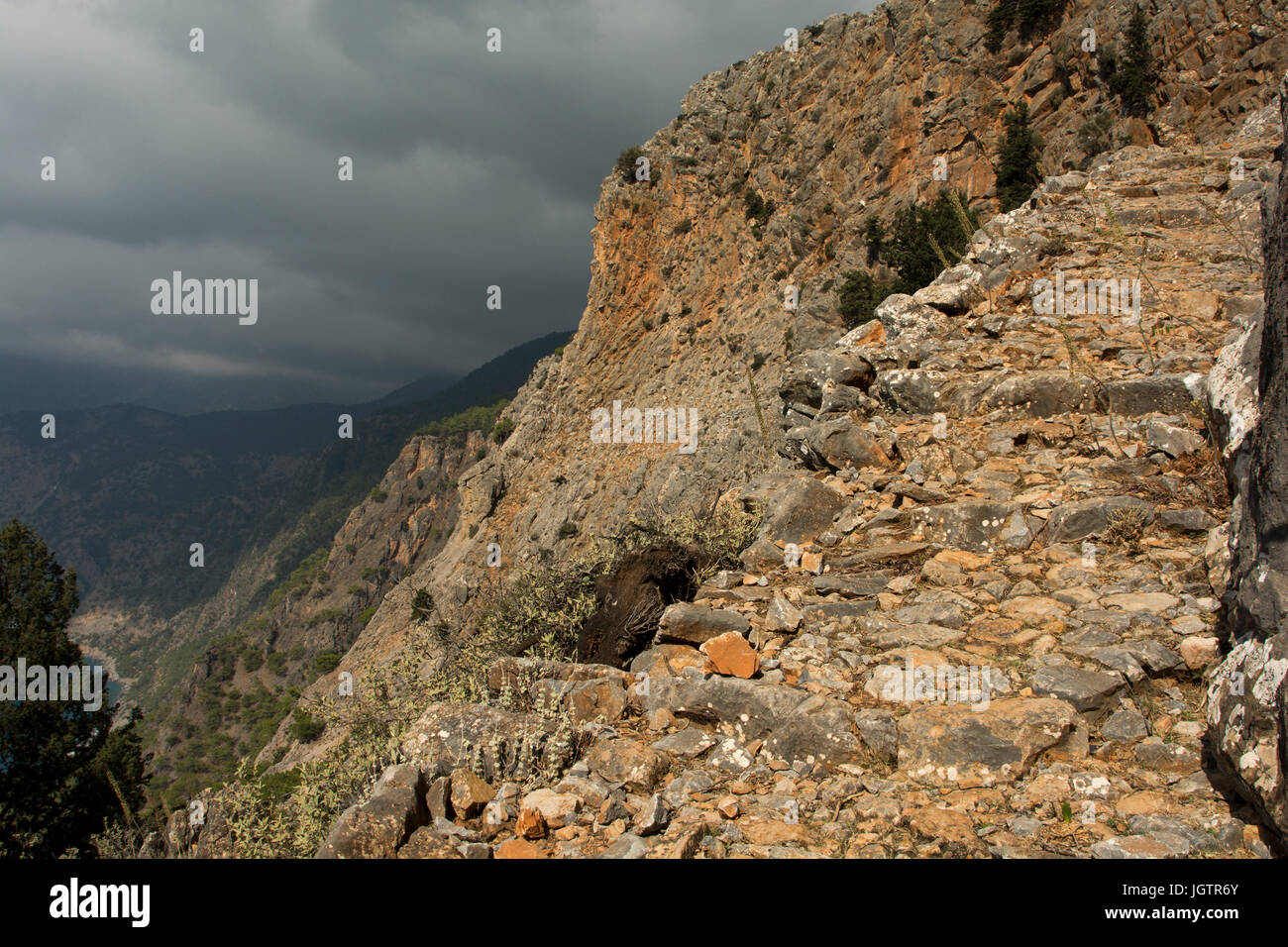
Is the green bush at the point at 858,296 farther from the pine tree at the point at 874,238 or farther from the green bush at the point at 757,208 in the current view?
the green bush at the point at 757,208

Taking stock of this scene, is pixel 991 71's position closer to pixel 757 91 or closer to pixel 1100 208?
pixel 757 91

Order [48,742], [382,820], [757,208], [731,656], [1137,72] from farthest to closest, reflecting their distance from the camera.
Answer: [757,208]
[1137,72]
[48,742]
[731,656]
[382,820]

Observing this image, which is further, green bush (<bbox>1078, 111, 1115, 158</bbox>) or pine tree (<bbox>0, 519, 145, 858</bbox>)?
green bush (<bbox>1078, 111, 1115, 158</bbox>)

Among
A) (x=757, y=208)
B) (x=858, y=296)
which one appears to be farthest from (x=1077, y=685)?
(x=757, y=208)

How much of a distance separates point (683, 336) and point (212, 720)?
342 feet

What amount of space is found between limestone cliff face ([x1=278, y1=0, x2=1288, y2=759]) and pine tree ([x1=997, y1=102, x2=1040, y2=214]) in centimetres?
61

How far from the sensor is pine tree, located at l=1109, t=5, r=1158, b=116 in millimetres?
19828

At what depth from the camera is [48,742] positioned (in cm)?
1770

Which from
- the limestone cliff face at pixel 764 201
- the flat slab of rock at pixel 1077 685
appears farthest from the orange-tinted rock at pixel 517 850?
the limestone cliff face at pixel 764 201

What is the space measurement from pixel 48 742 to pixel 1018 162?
1404 inches

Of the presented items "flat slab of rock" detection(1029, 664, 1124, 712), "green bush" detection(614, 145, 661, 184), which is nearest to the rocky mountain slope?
"flat slab of rock" detection(1029, 664, 1124, 712)

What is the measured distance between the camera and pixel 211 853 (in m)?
3.93

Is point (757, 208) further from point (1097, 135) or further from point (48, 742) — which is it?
point (48, 742)

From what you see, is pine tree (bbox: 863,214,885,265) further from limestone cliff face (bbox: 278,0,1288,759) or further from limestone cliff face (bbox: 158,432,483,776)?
limestone cliff face (bbox: 158,432,483,776)
